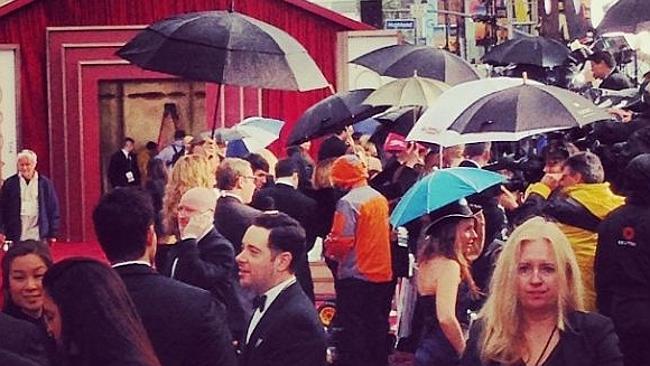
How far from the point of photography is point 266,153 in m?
11.4

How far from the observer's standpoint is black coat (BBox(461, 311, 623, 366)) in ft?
14.7

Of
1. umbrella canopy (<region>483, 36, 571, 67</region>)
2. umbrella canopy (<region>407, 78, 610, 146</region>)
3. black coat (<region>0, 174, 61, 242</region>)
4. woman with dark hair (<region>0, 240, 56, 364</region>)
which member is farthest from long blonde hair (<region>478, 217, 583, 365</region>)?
black coat (<region>0, 174, 61, 242</region>)

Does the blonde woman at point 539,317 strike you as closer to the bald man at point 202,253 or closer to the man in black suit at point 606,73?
the bald man at point 202,253

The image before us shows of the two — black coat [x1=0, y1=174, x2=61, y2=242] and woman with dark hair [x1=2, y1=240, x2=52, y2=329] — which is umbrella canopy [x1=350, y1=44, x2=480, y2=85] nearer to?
black coat [x1=0, y1=174, x2=61, y2=242]

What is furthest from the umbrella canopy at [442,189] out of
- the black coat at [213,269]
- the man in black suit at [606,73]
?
the man in black suit at [606,73]

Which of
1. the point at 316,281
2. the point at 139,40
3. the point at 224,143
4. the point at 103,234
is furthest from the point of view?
the point at 316,281

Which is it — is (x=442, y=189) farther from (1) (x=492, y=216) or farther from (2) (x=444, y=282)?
(1) (x=492, y=216)

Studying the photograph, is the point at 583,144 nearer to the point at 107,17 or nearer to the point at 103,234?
the point at 103,234

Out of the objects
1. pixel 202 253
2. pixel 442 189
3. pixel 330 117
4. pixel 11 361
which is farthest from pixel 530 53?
pixel 11 361

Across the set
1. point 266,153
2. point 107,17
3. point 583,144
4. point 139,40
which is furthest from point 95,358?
point 107,17

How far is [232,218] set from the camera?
8117mm

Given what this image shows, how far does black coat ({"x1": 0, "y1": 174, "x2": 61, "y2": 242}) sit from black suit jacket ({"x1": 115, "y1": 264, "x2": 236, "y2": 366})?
10.8m

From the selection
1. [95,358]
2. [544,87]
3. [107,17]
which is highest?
[107,17]

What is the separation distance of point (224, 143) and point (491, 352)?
8.32m
